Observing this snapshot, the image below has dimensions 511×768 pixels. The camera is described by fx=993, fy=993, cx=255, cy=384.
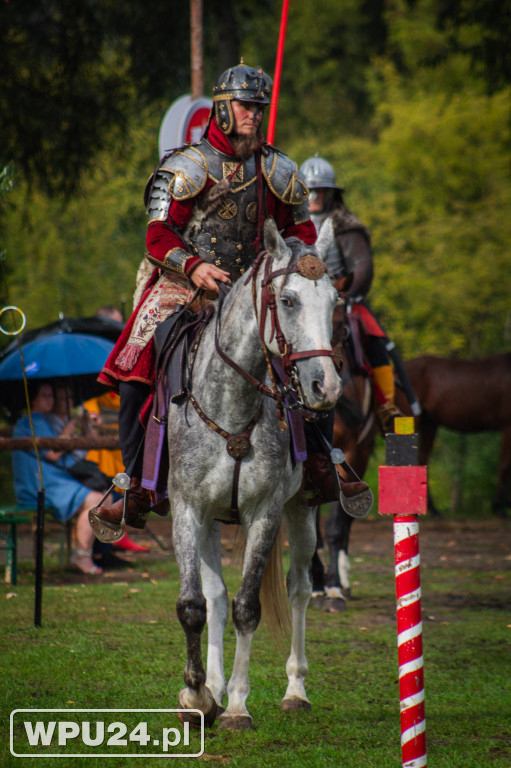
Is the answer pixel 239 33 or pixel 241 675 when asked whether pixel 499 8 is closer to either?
pixel 239 33

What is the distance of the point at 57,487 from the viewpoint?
980 cm

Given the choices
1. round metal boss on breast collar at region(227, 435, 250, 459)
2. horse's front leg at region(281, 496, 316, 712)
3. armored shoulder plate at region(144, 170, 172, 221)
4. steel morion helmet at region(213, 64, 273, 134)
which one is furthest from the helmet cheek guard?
horse's front leg at region(281, 496, 316, 712)

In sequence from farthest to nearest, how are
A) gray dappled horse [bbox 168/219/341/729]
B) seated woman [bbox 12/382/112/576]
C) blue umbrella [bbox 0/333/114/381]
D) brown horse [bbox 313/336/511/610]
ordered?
1. brown horse [bbox 313/336/511/610]
2. blue umbrella [bbox 0/333/114/381]
3. seated woman [bbox 12/382/112/576]
4. gray dappled horse [bbox 168/219/341/729]

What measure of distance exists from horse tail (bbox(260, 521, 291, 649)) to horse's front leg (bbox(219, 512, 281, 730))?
0.62 meters

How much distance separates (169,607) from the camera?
7.94 m

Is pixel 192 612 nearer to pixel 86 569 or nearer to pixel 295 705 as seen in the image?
pixel 295 705

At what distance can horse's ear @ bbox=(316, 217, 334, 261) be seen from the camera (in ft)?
15.1

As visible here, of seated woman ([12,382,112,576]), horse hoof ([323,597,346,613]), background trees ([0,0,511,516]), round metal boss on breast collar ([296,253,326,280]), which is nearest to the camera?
round metal boss on breast collar ([296,253,326,280])

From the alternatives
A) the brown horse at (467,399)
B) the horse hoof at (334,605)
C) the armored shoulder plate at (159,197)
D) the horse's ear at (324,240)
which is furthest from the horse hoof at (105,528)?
the brown horse at (467,399)

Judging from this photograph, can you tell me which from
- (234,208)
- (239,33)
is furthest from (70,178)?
(234,208)

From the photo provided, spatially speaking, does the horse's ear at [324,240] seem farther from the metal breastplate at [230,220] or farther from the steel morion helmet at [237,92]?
the steel morion helmet at [237,92]

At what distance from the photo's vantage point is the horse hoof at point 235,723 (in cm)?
459

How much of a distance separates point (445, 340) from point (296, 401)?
15178 millimetres

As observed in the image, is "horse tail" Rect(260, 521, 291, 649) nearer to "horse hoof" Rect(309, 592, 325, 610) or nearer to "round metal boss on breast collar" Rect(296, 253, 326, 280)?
"round metal boss on breast collar" Rect(296, 253, 326, 280)
